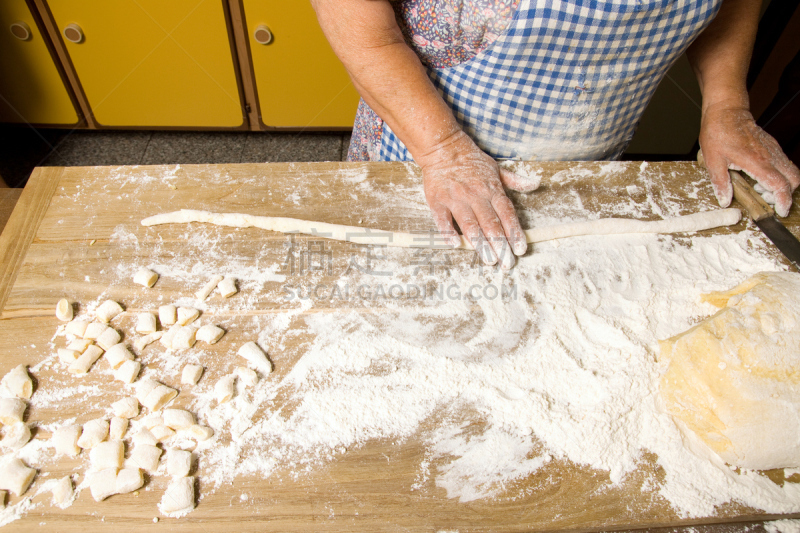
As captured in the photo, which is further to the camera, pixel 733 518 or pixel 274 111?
pixel 274 111

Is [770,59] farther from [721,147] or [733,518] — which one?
[733,518]

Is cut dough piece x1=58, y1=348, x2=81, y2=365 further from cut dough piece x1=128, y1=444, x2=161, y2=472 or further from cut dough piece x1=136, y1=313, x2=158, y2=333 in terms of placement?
cut dough piece x1=128, y1=444, x2=161, y2=472

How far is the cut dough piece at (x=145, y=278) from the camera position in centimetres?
109

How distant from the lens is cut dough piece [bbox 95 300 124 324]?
104 centimetres

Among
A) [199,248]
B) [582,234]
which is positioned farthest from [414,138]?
[199,248]

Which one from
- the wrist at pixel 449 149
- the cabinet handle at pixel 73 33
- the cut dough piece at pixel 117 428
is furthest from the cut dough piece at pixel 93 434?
the cabinet handle at pixel 73 33

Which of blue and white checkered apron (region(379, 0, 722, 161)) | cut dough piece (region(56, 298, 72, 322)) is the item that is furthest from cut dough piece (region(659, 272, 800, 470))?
cut dough piece (region(56, 298, 72, 322))

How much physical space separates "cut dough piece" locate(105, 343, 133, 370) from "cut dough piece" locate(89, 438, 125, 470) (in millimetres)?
170

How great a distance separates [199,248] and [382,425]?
0.65m

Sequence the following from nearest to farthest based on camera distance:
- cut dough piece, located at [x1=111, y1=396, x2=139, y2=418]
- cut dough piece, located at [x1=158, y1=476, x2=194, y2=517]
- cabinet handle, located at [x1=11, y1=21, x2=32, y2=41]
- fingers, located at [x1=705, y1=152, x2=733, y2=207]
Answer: cut dough piece, located at [x1=158, y1=476, x2=194, y2=517]
cut dough piece, located at [x1=111, y1=396, x2=139, y2=418]
fingers, located at [x1=705, y1=152, x2=733, y2=207]
cabinet handle, located at [x1=11, y1=21, x2=32, y2=41]

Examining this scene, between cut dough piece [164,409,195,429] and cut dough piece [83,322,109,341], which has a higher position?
cut dough piece [83,322,109,341]

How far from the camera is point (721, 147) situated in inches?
54.2

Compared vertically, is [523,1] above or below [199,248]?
above

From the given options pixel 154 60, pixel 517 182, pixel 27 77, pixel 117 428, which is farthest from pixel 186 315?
pixel 27 77
